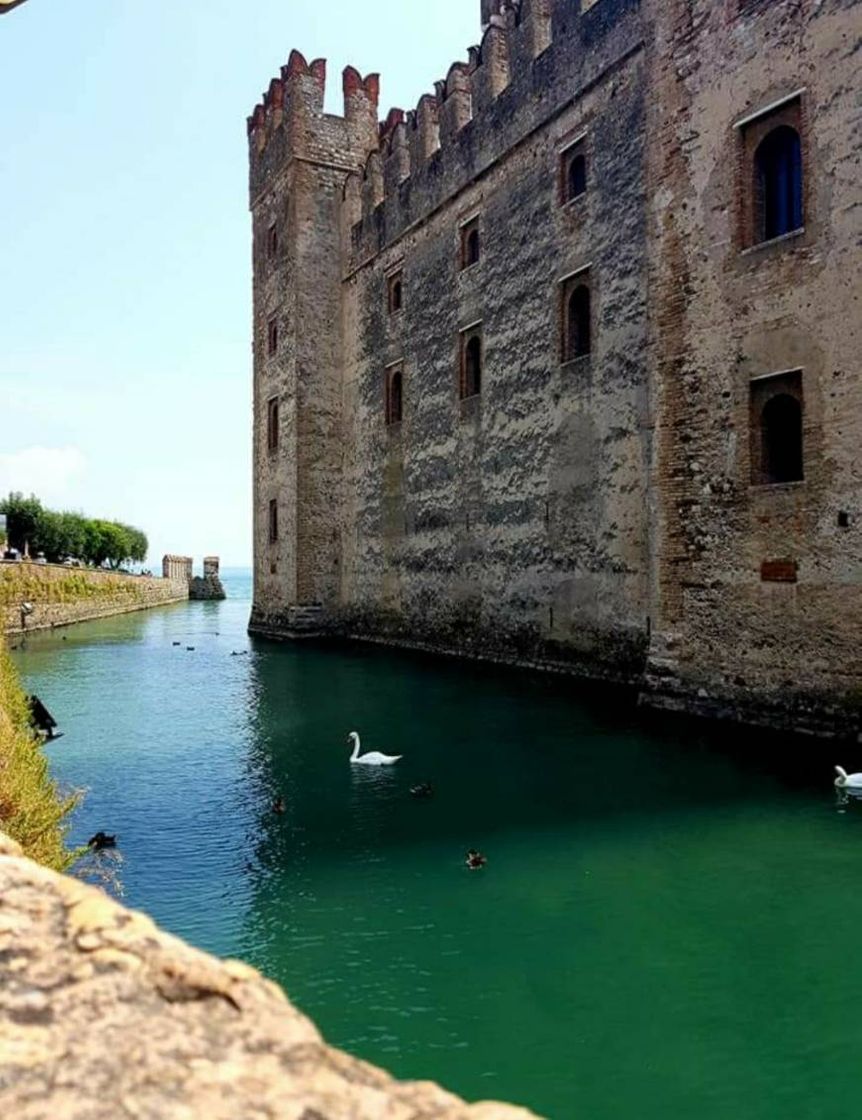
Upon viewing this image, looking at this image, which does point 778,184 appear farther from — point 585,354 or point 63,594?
point 63,594

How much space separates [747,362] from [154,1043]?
32.6 ft

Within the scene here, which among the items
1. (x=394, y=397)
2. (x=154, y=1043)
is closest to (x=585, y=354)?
(x=394, y=397)

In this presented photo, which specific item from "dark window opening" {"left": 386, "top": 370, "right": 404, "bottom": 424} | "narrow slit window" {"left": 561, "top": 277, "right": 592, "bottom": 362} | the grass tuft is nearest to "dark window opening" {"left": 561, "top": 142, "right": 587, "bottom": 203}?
"narrow slit window" {"left": 561, "top": 277, "right": 592, "bottom": 362}

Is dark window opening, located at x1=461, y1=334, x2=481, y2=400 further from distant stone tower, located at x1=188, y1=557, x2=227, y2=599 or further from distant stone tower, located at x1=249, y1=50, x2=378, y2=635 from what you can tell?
distant stone tower, located at x1=188, y1=557, x2=227, y2=599

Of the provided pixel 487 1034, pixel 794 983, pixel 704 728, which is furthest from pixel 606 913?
pixel 704 728

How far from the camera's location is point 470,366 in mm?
19000

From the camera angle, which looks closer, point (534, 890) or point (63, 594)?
point (534, 890)

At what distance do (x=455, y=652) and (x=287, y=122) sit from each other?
574 inches

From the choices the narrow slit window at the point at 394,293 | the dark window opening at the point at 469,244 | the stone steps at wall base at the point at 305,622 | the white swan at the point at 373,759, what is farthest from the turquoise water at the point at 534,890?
the narrow slit window at the point at 394,293

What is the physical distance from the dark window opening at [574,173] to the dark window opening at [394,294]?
6.85m

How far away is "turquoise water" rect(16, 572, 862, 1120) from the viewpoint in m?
3.93

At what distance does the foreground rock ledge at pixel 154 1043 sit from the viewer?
65.7 inches

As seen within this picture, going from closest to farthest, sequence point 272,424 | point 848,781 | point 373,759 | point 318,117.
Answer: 1. point 848,781
2. point 373,759
3. point 318,117
4. point 272,424

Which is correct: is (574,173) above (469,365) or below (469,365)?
above
